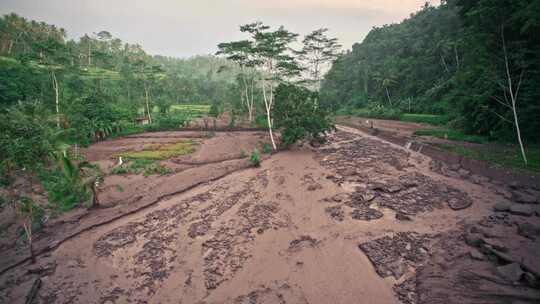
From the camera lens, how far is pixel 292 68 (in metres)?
18.6

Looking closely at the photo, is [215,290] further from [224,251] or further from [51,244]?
[51,244]

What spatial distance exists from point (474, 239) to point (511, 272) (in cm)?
168

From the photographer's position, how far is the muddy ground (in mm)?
6152

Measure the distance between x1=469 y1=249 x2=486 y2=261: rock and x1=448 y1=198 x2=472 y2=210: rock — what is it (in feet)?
11.0

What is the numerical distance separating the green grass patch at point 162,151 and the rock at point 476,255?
20.0 metres

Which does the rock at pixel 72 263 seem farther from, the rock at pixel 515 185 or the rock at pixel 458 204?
the rock at pixel 515 185

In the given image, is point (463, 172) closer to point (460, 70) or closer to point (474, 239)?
point (474, 239)

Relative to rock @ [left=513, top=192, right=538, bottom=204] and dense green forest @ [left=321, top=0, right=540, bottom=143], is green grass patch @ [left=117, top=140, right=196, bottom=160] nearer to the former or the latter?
dense green forest @ [left=321, top=0, right=540, bottom=143]

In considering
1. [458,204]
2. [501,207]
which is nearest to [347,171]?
[458,204]

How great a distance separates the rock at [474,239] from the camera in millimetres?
7195

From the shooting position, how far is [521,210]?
8.79 m

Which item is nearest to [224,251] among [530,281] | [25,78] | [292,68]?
[530,281]

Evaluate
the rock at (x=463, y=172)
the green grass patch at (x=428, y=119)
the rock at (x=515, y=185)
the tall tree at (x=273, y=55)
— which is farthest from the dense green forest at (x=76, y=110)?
the green grass patch at (x=428, y=119)

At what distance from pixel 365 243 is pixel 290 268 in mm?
2699
